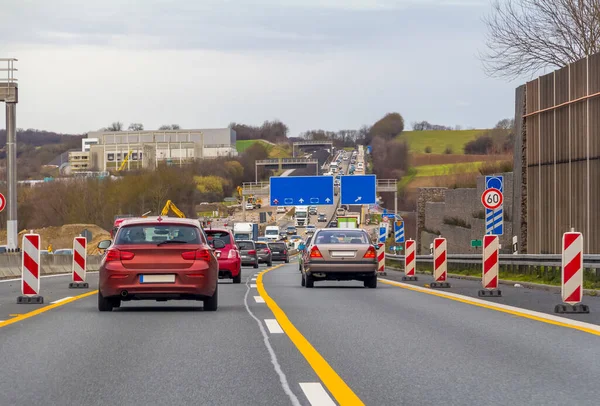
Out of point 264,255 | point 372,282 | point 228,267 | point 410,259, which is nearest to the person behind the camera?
point 372,282

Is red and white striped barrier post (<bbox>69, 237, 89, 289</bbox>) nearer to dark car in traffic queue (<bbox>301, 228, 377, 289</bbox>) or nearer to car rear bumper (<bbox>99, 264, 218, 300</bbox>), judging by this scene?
dark car in traffic queue (<bbox>301, 228, 377, 289</bbox>)

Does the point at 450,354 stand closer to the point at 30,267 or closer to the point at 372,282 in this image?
the point at 30,267

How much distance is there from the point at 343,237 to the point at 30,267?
9.54 metres

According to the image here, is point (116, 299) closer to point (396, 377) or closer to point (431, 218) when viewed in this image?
point (396, 377)

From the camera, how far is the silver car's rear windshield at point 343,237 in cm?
2525

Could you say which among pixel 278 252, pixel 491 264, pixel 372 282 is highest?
pixel 491 264

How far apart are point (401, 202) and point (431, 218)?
215 ft

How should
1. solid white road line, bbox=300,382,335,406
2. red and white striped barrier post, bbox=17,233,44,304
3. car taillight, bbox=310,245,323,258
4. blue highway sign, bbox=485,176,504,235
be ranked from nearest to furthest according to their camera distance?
solid white road line, bbox=300,382,335,406
red and white striped barrier post, bbox=17,233,44,304
car taillight, bbox=310,245,323,258
blue highway sign, bbox=485,176,504,235

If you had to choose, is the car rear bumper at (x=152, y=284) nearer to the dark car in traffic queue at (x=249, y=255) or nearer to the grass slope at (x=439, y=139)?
the dark car in traffic queue at (x=249, y=255)

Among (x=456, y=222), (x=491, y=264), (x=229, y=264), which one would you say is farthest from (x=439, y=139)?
(x=491, y=264)

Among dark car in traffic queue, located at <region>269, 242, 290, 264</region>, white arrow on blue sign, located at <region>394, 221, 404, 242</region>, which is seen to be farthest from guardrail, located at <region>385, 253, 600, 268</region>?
dark car in traffic queue, located at <region>269, 242, 290, 264</region>

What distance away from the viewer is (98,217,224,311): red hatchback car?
15.7m

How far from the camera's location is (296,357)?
9930 mm

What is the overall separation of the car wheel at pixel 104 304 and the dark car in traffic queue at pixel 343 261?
9271 millimetres
